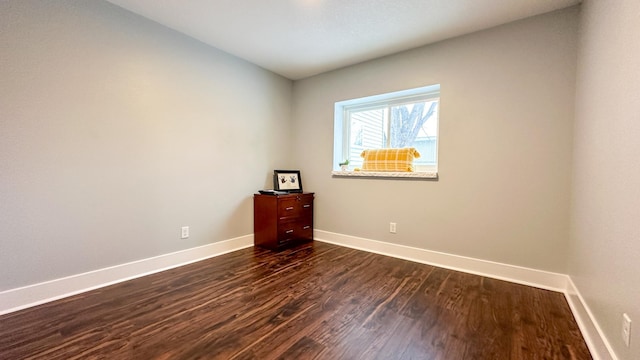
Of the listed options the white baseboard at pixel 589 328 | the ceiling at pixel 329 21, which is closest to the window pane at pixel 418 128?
the ceiling at pixel 329 21

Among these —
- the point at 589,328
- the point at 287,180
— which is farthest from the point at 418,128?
the point at 589,328

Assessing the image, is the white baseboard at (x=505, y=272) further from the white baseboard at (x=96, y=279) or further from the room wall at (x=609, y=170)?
the white baseboard at (x=96, y=279)

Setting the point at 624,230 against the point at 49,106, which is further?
the point at 49,106

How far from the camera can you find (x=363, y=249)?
330cm

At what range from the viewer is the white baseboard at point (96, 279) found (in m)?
1.80

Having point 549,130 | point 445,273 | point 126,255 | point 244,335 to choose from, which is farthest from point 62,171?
point 549,130

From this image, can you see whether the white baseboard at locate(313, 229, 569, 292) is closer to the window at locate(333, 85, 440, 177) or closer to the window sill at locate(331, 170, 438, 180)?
the window sill at locate(331, 170, 438, 180)

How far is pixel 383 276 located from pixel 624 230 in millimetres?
1639

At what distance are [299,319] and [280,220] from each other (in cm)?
162

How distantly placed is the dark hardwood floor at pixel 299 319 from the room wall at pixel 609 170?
379 mm

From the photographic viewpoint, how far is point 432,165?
3064 mm

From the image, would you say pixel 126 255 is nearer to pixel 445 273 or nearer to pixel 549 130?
pixel 445 273

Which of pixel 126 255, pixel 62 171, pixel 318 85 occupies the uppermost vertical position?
pixel 318 85

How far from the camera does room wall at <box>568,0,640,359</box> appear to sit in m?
1.12
